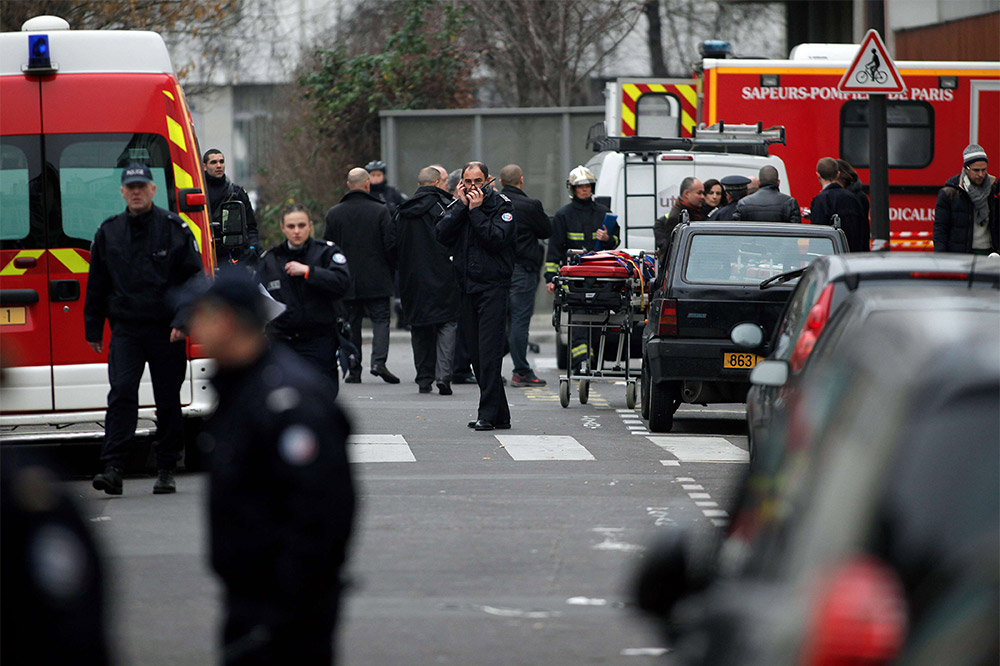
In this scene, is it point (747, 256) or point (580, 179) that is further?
point (580, 179)

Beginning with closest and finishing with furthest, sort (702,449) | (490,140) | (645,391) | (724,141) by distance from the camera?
(702,449), (645,391), (724,141), (490,140)

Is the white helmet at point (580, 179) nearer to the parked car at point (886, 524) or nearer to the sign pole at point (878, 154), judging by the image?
the sign pole at point (878, 154)

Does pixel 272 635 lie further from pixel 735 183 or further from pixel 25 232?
pixel 735 183

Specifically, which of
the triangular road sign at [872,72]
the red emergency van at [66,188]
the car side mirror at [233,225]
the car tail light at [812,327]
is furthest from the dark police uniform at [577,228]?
the car tail light at [812,327]

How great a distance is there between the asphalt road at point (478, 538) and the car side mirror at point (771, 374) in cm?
103

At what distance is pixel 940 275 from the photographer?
766 cm

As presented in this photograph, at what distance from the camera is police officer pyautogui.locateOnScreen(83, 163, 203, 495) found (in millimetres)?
9406

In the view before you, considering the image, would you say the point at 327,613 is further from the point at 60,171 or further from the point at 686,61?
the point at 686,61

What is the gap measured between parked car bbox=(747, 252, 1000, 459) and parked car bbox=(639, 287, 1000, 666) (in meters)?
4.08

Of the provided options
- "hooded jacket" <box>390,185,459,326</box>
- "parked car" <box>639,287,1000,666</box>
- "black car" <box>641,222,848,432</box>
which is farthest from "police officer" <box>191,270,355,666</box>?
"hooded jacket" <box>390,185,459,326</box>

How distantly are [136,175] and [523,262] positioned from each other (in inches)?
274

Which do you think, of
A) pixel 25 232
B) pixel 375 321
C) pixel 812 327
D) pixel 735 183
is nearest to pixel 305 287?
pixel 25 232

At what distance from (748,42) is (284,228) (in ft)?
95.5

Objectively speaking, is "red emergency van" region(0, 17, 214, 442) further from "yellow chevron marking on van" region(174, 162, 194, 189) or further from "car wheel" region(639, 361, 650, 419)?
"car wheel" region(639, 361, 650, 419)
